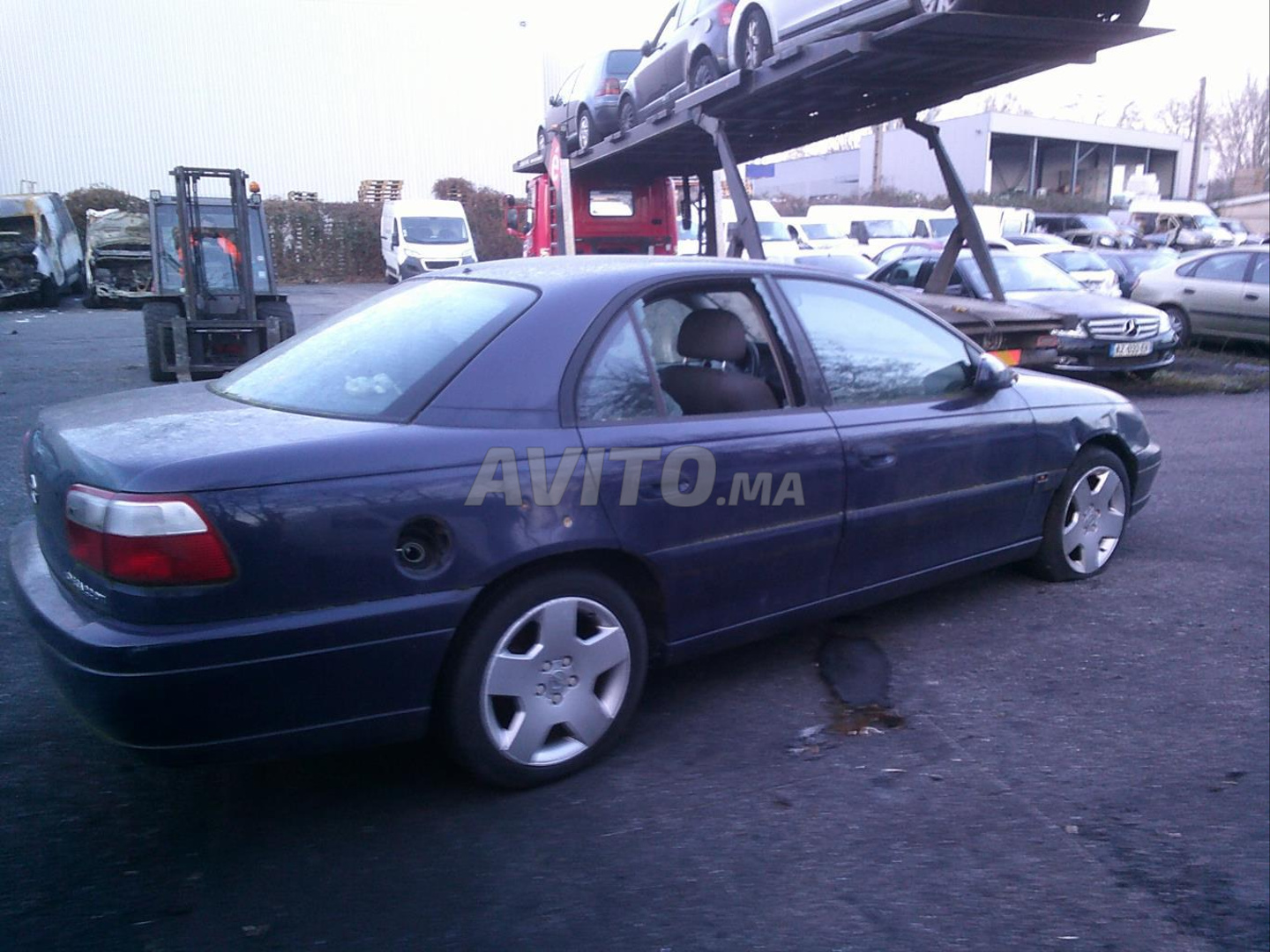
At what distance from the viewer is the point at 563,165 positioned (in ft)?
44.0

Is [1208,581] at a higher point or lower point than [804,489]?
lower

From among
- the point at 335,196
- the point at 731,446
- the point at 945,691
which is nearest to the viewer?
the point at 731,446

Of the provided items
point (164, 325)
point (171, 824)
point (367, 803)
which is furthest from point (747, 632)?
point (164, 325)

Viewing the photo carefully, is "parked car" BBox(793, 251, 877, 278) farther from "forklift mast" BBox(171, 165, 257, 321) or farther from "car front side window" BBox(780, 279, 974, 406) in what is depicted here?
"car front side window" BBox(780, 279, 974, 406)

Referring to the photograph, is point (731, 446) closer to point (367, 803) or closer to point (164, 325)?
point (367, 803)

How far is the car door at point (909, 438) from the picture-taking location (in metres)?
3.94

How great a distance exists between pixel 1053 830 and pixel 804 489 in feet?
4.33

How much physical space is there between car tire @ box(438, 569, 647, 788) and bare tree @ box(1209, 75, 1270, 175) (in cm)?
8097

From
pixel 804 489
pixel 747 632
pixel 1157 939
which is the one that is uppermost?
pixel 804 489

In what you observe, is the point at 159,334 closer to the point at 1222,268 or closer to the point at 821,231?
the point at 1222,268

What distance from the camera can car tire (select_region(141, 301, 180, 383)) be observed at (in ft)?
37.6

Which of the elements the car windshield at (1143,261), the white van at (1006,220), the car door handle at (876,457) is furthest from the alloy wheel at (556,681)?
the white van at (1006,220)

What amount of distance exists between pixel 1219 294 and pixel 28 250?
2137 centimetres

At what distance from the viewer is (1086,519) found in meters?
5.04
